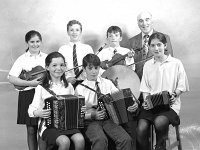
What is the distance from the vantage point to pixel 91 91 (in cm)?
463

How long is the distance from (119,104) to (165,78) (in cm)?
65

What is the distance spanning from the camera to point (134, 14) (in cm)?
650

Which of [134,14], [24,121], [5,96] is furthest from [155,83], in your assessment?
[5,96]

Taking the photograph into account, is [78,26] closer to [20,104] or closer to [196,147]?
[20,104]

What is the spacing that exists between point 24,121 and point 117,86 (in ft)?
3.59

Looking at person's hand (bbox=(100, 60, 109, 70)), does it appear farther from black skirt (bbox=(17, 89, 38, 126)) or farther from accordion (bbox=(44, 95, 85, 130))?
accordion (bbox=(44, 95, 85, 130))

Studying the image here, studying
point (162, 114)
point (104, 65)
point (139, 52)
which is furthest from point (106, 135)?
point (139, 52)

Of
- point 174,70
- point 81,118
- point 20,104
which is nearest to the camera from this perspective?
point 81,118

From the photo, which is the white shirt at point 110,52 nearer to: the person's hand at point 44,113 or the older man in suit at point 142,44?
the older man in suit at point 142,44

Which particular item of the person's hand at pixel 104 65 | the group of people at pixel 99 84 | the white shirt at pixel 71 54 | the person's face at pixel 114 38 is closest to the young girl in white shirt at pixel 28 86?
the group of people at pixel 99 84

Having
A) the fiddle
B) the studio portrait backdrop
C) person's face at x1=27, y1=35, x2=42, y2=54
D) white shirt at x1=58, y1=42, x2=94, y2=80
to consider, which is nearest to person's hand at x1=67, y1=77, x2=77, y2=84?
white shirt at x1=58, y1=42, x2=94, y2=80

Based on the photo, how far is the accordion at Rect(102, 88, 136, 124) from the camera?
437 cm

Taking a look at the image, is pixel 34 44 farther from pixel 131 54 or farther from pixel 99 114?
pixel 99 114

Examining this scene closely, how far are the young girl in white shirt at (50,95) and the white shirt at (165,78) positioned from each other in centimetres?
81
